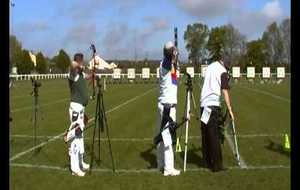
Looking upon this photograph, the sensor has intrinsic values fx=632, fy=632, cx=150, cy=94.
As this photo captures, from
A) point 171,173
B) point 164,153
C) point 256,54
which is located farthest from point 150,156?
point 256,54

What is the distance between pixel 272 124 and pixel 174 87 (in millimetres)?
10155

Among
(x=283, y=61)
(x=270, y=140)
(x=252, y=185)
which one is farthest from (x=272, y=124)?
(x=283, y=61)

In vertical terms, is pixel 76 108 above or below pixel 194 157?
above

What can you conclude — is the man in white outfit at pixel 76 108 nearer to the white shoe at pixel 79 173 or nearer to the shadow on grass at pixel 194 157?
the white shoe at pixel 79 173

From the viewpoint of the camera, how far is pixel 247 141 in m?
16.2

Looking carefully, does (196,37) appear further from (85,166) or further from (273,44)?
(85,166)

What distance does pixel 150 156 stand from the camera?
45.9 ft

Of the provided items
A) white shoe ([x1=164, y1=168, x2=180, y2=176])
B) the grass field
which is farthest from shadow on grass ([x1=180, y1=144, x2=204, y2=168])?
white shoe ([x1=164, y1=168, x2=180, y2=176])

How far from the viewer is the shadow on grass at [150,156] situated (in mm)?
12802

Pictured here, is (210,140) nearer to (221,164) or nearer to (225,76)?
(221,164)

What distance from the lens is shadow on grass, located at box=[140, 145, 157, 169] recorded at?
42.0 ft

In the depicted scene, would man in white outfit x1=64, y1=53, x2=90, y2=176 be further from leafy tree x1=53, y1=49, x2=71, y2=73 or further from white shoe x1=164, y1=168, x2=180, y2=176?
leafy tree x1=53, y1=49, x2=71, y2=73
